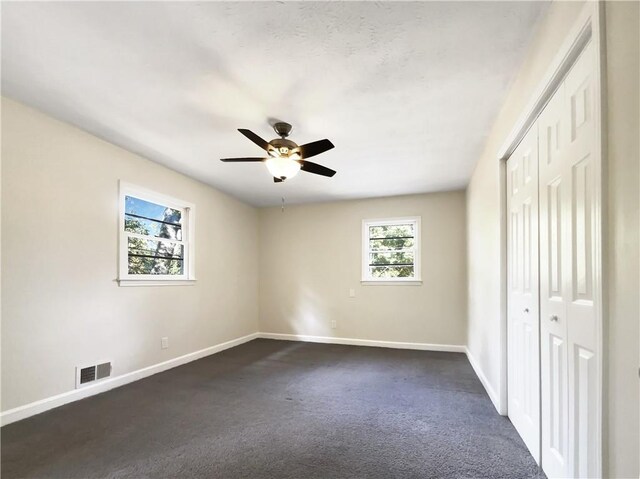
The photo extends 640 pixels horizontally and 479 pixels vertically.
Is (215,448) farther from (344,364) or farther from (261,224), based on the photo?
(261,224)

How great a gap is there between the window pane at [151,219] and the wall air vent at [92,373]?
140cm

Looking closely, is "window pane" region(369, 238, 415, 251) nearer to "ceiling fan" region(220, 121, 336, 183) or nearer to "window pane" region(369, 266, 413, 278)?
"window pane" region(369, 266, 413, 278)

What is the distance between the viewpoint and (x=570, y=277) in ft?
4.90

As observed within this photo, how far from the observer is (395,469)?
195 cm

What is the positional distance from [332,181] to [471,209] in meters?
1.92

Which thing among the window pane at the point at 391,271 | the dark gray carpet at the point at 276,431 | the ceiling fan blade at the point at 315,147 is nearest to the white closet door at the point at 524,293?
the dark gray carpet at the point at 276,431

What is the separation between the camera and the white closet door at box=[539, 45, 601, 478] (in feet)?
4.26

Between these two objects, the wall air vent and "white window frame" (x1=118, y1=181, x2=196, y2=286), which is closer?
the wall air vent

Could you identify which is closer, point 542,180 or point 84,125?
point 542,180

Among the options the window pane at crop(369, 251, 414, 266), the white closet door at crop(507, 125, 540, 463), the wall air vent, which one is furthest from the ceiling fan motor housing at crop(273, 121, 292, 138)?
the window pane at crop(369, 251, 414, 266)

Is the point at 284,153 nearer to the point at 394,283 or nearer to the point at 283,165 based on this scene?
the point at 283,165

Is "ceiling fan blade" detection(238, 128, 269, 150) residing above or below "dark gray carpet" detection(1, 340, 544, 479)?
above

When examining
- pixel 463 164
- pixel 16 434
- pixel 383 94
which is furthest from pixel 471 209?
pixel 16 434

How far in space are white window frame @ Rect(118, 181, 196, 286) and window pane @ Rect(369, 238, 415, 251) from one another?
9.53 feet
